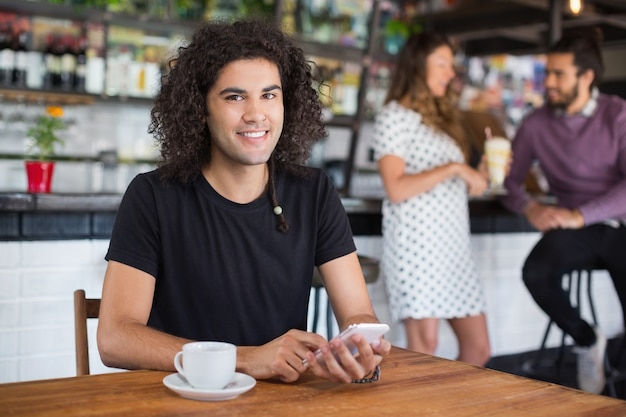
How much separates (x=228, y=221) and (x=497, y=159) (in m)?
1.86

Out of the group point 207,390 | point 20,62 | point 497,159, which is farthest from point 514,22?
point 207,390

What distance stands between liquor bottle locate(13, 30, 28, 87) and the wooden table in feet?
13.3

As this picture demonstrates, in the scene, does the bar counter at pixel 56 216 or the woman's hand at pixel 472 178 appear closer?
the bar counter at pixel 56 216

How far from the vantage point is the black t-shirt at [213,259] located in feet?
6.02

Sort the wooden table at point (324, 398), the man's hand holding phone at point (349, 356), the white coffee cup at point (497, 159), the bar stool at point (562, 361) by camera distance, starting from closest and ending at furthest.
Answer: the wooden table at point (324, 398) → the man's hand holding phone at point (349, 356) → the white coffee cup at point (497, 159) → the bar stool at point (562, 361)

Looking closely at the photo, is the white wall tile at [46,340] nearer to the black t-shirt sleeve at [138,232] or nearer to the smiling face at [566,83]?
the black t-shirt sleeve at [138,232]

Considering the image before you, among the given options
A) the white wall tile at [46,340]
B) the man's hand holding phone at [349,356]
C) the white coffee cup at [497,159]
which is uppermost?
the white coffee cup at [497,159]

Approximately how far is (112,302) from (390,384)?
602 millimetres

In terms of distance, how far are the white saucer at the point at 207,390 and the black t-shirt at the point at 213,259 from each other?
1.61ft

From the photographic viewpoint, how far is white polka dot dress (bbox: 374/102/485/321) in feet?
11.0

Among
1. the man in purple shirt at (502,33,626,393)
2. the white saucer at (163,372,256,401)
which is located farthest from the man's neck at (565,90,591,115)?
the white saucer at (163,372,256,401)

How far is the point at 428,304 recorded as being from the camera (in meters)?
3.38

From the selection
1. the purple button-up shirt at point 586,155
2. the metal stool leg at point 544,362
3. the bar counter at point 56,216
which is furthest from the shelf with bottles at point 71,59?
the metal stool leg at point 544,362

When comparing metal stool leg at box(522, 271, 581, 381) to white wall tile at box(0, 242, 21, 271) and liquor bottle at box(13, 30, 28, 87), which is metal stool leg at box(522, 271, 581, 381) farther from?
liquor bottle at box(13, 30, 28, 87)
